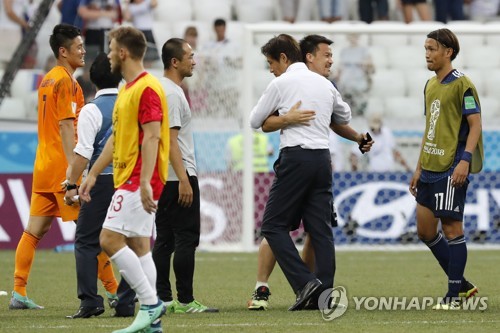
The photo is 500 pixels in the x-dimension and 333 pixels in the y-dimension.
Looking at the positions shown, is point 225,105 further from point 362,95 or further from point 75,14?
point 75,14

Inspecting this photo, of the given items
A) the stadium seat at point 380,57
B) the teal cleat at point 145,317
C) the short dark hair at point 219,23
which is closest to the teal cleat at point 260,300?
the teal cleat at point 145,317

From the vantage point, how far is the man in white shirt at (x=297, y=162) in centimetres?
862

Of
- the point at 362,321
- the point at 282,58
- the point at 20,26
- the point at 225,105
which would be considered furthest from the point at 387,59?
the point at 362,321

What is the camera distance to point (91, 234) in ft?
27.4

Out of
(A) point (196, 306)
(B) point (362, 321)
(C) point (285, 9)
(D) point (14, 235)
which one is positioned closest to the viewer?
(B) point (362, 321)

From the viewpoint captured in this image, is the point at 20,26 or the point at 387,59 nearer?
the point at 387,59

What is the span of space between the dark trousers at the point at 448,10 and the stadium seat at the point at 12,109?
6.90 m

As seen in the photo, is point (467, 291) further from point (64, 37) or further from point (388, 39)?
point (388, 39)

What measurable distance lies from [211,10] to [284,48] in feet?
37.8

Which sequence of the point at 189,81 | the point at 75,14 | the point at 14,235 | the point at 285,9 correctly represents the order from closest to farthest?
1. the point at 14,235
2. the point at 189,81
3. the point at 75,14
4. the point at 285,9

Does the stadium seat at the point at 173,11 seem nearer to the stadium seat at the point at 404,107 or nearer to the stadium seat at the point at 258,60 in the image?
the stadium seat at the point at 258,60

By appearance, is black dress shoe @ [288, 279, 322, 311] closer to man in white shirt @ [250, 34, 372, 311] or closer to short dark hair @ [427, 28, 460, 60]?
man in white shirt @ [250, 34, 372, 311]

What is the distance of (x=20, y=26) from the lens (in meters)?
18.2

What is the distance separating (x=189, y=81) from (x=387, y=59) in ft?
8.81
